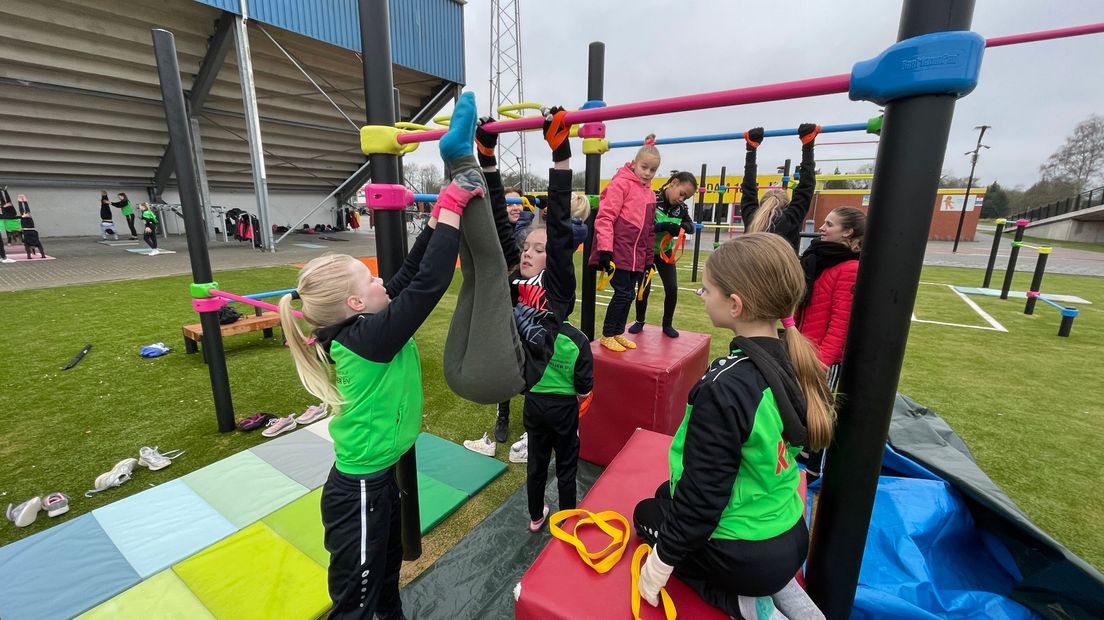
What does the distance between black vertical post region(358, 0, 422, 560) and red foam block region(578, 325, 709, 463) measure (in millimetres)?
1292

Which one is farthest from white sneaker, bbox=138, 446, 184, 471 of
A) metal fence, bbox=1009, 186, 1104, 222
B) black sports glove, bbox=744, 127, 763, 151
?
metal fence, bbox=1009, 186, 1104, 222

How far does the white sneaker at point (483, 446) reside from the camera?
3.36 m

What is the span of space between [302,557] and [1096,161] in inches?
2046

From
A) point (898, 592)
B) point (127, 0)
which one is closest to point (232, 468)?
point (898, 592)

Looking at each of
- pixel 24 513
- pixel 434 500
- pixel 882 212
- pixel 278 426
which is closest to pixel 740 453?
pixel 882 212

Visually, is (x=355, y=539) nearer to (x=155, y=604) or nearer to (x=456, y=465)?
(x=155, y=604)

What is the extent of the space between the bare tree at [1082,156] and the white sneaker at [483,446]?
48.3m

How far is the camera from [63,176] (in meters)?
15.2

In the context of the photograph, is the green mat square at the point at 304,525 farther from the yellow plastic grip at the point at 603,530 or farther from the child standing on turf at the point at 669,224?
the child standing on turf at the point at 669,224

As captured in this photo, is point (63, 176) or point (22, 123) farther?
point (63, 176)

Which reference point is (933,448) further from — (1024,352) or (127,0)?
(127,0)

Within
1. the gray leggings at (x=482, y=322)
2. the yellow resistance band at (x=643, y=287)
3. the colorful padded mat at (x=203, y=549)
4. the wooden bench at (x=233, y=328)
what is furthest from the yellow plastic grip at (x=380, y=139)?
the wooden bench at (x=233, y=328)

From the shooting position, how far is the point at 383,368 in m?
1.60

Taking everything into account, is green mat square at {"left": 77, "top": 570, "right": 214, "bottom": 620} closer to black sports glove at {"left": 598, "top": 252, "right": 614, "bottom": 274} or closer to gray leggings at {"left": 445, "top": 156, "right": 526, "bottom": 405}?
gray leggings at {"left": 445, "top": 156, "right": 526, "bottom": 405}
